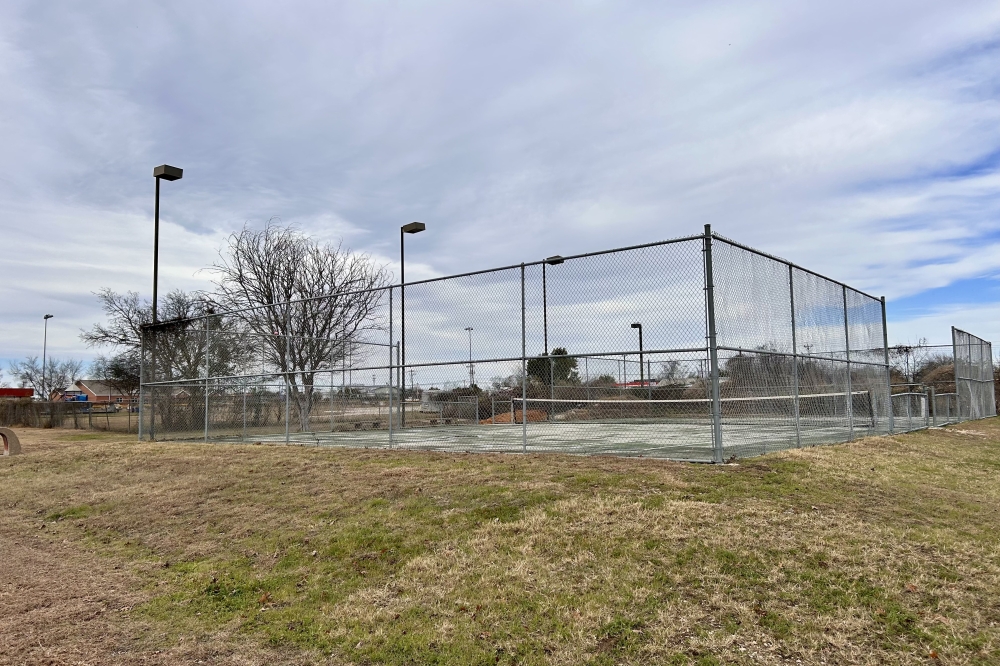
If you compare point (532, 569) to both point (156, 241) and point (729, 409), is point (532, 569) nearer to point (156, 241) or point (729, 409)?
point (729, 409)

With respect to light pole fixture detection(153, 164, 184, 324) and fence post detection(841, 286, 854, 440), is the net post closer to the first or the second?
fence post detection(841, 286, 854, 440)

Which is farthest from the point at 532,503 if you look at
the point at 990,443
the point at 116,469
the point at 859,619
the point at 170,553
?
the point at 990,443

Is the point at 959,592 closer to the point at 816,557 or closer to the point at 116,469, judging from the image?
the point at 816,557

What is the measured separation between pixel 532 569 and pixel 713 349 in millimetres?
3744

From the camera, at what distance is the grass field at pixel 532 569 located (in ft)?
12.4

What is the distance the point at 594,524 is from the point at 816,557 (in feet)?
5.43

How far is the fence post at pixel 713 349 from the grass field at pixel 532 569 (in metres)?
0.37

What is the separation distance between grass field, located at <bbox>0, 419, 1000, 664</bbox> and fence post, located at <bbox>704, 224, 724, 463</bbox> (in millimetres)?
372

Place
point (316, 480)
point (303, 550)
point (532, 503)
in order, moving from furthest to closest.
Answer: point (316, 480) → point (532, 503) → point (303, 550)

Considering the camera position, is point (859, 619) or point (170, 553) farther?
point (170, 553)

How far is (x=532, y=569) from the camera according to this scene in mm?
4766

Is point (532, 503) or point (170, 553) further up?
point (532, 503)

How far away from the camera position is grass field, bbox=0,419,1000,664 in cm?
377

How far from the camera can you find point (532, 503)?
20.2ft
